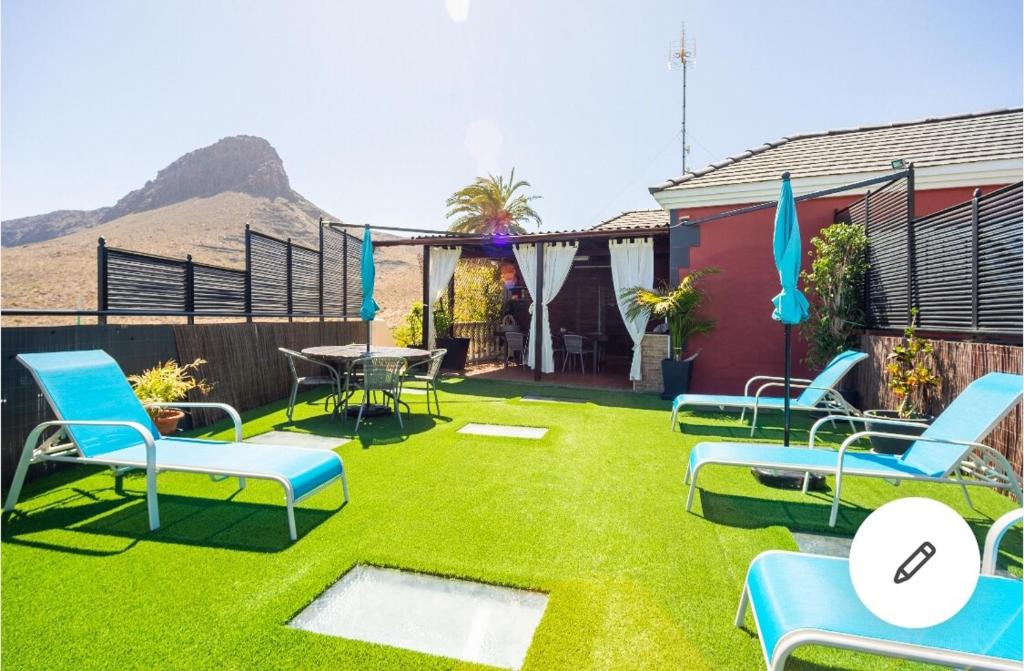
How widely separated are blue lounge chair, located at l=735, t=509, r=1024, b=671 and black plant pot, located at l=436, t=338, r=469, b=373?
8.99 m

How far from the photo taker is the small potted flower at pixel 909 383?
462 cm

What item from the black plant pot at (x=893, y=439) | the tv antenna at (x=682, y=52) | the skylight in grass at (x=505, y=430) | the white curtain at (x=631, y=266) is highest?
the tv antenna at (x=682, y=52)

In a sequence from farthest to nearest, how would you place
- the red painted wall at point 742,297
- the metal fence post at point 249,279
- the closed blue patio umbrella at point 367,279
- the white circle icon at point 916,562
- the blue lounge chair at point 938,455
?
1. the red painted wall at point 742,297
2. the metal fence post at point 249,279
3. the closed blue patio umbrella at point 367,279
4. the blue lounge chair at point 938,455
5. the white circle icon at point 916,562

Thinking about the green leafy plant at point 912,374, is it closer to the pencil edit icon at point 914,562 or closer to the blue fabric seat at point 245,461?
the pencil edit icon at point 914,562

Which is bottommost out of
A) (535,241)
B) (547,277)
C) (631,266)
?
(547,277)

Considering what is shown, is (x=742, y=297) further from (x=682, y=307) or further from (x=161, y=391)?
(x=161, y=391)

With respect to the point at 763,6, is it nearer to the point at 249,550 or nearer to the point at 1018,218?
the point at 1018,218

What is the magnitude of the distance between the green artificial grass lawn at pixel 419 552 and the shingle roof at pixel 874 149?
5.87m

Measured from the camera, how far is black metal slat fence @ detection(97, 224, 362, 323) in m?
5.06

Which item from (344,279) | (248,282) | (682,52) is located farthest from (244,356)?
(682,52)

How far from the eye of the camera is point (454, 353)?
10.6m

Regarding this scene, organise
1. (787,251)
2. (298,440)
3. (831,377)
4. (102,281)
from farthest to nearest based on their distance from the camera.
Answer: (831,377) < (298,440) < (102,281) < (787,251)

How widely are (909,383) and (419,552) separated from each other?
4922mm

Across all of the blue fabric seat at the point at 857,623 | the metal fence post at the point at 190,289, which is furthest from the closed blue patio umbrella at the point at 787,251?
the metal fence post at the point at 190,289
